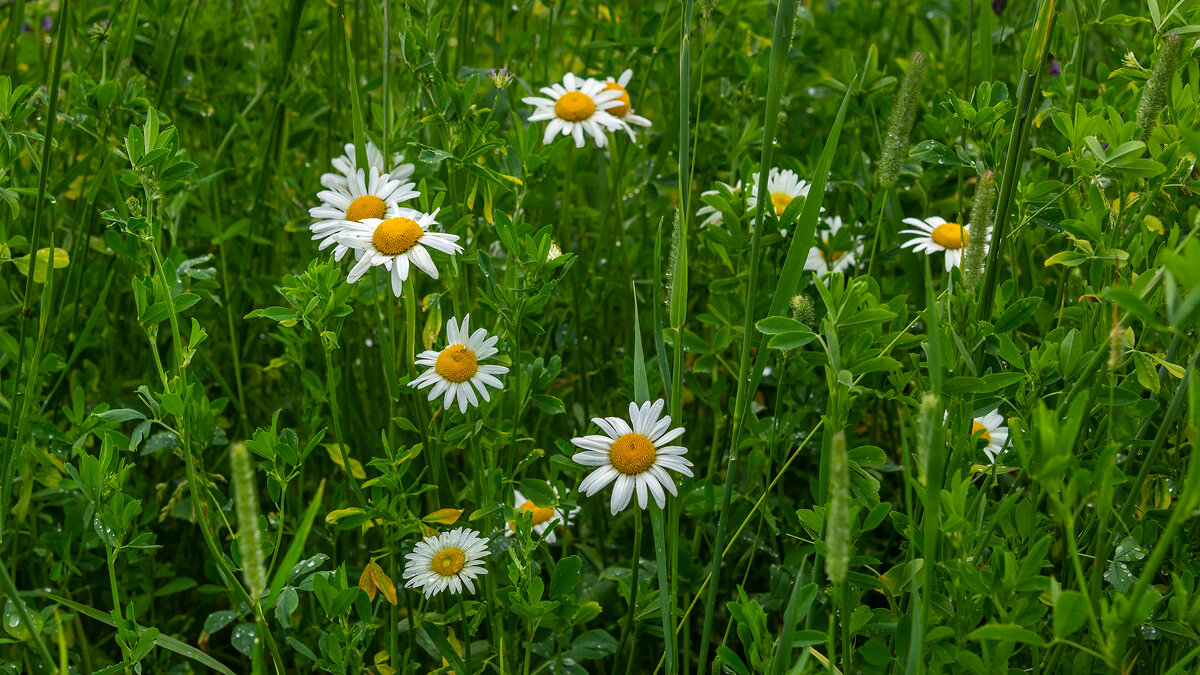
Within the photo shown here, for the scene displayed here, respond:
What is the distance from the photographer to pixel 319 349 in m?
1.92

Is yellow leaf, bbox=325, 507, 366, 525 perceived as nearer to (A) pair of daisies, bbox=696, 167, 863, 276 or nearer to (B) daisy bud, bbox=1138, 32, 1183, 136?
(A) pair of daisies, bbox=696, 167, 863, 276

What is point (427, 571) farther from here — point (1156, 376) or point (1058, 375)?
point (1156, 376)

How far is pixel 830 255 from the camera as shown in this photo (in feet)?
6.10

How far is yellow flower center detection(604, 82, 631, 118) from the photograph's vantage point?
1.94 m

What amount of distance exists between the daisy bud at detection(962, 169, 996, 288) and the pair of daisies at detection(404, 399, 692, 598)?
38cm

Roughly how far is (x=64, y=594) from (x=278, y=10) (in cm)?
132

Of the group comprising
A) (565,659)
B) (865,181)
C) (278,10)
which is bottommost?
(565,659)

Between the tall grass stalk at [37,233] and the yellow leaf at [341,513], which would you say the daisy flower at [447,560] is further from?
the tall grass stalk at [37,233]

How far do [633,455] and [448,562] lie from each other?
0.29 metres

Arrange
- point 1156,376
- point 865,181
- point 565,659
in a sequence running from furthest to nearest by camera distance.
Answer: point 865,181 → point 565,659 → point 1156,376

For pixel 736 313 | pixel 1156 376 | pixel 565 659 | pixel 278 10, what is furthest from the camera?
pixel 278 10

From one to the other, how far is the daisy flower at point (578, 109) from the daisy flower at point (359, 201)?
39cm

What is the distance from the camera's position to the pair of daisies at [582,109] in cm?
187

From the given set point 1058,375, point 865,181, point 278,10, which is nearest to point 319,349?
point 278,10
